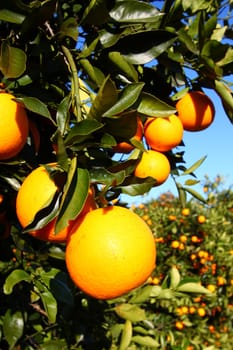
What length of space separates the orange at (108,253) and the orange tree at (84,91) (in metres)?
0.06

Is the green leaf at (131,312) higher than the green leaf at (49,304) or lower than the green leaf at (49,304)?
lower

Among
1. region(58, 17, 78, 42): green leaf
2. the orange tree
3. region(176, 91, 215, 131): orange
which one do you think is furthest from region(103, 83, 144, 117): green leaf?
region(176, 91, 215, 131): orange

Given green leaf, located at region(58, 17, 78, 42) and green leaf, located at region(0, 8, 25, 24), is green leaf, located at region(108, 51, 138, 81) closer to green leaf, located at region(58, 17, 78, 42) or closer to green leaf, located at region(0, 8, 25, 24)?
green leaf, located at region(58, 17, 78, 42)

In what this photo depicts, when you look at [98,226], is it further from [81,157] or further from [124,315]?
[124,315]

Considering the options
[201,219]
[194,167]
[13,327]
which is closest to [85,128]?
[194,167]

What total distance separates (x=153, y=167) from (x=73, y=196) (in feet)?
1.54

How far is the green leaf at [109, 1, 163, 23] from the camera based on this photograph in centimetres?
92

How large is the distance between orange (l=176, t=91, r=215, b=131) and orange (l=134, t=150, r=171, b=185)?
0.16 m

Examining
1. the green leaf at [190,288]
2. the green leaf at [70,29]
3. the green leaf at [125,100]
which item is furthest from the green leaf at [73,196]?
the green leaf at [190,288]

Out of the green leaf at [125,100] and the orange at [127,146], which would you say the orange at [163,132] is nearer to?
the orange at [127,146]

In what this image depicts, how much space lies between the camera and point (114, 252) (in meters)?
0.71

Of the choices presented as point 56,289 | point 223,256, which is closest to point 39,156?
point 56,289

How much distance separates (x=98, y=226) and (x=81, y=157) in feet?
0.46

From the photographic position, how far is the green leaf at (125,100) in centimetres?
74
